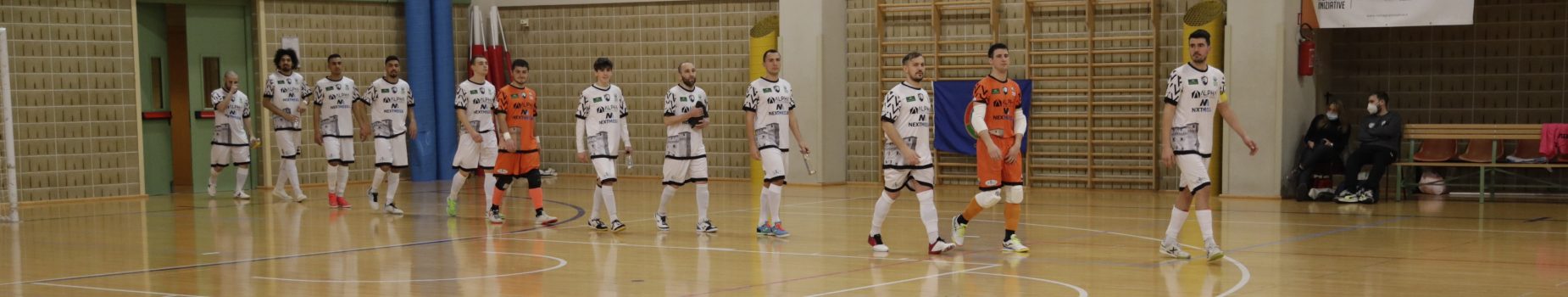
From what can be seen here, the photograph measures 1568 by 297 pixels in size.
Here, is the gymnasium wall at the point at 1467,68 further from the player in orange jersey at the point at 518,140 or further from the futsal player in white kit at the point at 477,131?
the futsal player in white kit at the point at 477,131

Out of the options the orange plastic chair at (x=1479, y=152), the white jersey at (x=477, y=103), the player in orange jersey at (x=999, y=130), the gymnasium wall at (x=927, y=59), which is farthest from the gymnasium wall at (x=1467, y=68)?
the white jersey at (x=477, y=103)

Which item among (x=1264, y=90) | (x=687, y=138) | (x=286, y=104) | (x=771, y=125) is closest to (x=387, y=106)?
(x=286, y=104)

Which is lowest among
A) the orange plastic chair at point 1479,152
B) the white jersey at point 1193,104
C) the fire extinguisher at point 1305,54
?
the orange plastic chair at point 1479,152

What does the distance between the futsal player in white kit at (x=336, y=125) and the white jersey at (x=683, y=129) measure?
5.25 m

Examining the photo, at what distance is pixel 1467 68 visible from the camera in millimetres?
17844

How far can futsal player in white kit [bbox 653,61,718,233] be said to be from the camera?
1231 centimetres

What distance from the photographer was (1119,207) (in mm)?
15555

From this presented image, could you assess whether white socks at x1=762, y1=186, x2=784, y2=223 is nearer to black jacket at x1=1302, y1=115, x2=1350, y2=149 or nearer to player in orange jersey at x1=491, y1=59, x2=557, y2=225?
player in orange jersey at x1=491, y1=59, x2=557, y2=225

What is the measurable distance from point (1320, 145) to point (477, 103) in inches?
363

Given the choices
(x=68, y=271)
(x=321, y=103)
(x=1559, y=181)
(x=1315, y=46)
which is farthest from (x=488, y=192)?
(x=1559, y=181)

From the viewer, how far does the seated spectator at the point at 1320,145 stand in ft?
53.9

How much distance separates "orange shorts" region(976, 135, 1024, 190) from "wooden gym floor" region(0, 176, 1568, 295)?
541mm

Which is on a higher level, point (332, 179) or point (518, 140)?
point (518, 140)

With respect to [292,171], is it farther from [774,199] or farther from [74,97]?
[774,199]
